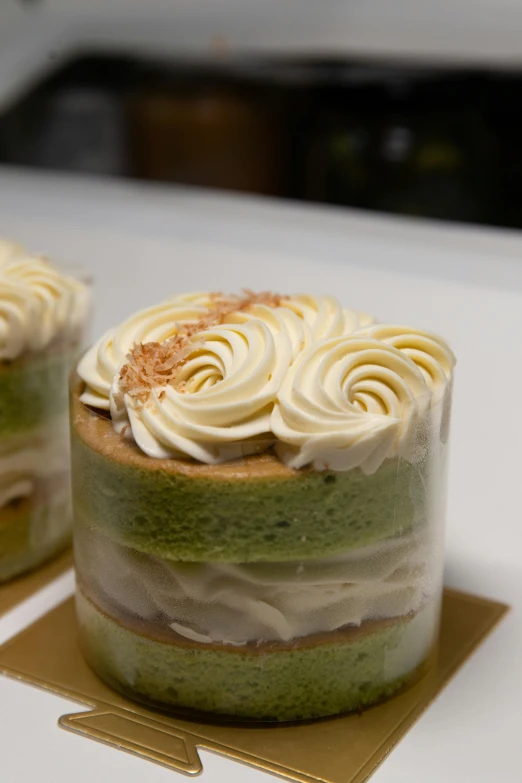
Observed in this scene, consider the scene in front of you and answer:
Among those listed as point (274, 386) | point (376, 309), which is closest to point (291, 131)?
point (376, 309)

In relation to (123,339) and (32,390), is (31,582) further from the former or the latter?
(123,339)

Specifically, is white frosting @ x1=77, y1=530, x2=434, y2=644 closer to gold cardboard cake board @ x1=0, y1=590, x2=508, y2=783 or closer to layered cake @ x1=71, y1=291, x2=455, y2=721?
layered cake @ x1=71, y1=291, x2=455, y2=721

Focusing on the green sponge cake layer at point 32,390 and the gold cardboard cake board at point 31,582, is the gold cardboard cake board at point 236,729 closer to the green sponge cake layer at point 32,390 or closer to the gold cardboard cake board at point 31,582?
the gold cardboard cake board at point 31,582

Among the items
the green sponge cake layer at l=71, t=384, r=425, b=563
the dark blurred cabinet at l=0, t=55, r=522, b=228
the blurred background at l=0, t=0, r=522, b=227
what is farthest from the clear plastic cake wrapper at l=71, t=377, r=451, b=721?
the dark blurred cabinet at l=0, t=55, r=522, b=228

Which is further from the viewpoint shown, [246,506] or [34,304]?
[34,304]

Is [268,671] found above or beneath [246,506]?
beneath

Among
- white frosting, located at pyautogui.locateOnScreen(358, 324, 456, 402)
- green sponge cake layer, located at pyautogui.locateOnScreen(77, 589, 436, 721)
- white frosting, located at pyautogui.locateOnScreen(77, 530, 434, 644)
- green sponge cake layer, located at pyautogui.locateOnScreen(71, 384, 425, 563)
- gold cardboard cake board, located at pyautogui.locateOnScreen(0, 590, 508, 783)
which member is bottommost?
gold cardboard cake board, located at pyautogui.locateOnScreen(0, 590, 508, 783)
